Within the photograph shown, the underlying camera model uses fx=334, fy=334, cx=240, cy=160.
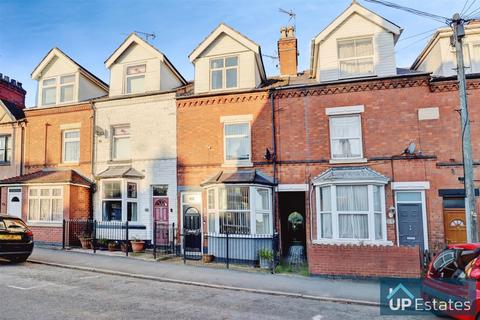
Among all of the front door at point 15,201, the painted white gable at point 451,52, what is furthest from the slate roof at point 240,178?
the front door at point 15,201

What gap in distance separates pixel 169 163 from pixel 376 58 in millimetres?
10046

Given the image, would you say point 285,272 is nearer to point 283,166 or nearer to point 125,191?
point 283,166

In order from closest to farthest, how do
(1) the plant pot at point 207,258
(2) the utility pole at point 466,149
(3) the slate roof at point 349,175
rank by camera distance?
(2) the utility pole at point 466,149 → (3) the slate roof at point 349,175 → (1) the plant pot at point 207,258

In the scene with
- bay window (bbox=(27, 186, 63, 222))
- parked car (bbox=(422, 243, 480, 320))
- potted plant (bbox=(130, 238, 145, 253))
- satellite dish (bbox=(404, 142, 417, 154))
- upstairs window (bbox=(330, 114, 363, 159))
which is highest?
upstairs window (bbox=(330, 114, 363, 159))

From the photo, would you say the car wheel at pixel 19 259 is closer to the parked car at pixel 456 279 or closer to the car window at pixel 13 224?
the car window at pixel 13 224

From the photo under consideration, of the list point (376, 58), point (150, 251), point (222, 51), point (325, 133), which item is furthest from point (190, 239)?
point (376, 58)

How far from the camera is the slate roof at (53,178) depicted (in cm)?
1570

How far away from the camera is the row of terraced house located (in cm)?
1256

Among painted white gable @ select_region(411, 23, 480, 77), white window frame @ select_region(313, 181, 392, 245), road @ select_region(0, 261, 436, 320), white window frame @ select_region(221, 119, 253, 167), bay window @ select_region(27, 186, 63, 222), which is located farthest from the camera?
bay window @ select_region(27, 186, 63, 222)

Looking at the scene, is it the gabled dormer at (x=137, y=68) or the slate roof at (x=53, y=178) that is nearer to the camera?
the slate roof at (x=53, y=178)

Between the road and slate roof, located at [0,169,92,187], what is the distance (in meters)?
6.50

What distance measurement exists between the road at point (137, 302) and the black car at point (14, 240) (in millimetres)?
1206

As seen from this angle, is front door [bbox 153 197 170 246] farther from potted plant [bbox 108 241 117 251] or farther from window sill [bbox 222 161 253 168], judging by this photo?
window sill [bbox 222 161 253 168]

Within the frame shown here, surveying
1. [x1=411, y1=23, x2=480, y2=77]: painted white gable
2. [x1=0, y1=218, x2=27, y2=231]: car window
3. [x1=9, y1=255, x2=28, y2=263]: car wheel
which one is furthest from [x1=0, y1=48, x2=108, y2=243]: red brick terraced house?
[x1=411, y1=23, x2=480, y2=77]: painted white gable
